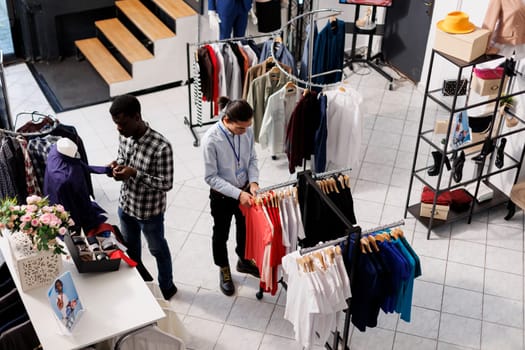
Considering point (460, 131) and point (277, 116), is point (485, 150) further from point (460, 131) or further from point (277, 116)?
point (277, 116)

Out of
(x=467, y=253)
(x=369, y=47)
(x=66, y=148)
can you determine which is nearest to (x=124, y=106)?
(x=66, y=148)

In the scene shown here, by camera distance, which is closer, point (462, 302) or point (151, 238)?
point (151, 238)

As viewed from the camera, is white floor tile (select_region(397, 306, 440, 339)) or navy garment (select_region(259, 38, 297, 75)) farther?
navy garment (select_region(259, 38, 297, 75))

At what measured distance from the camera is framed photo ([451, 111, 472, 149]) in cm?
541

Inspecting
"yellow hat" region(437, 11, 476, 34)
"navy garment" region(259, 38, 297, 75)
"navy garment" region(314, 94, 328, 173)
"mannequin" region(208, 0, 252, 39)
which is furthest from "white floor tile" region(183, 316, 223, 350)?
"mannequin" region(208, 0, 252, 39)

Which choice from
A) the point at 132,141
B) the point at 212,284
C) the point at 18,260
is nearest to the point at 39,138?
the point at 132,141

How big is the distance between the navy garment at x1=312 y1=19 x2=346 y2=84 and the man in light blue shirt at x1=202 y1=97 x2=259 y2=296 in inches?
83.7

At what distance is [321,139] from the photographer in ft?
19.3

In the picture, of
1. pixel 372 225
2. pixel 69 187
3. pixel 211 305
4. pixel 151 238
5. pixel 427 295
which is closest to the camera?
pixel 69 187

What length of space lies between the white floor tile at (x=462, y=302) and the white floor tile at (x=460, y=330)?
60 millimetres

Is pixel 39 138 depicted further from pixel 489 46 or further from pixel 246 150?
pixel 489 46

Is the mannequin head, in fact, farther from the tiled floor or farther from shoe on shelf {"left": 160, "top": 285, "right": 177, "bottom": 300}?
the tiled floor

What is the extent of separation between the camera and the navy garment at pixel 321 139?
5.76m

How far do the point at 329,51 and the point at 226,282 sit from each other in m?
2.63
